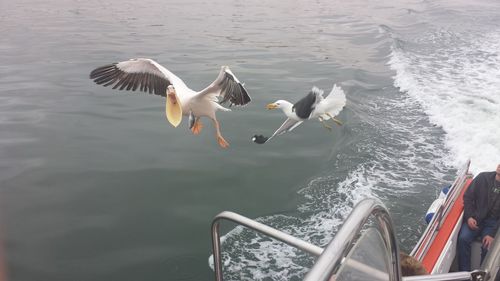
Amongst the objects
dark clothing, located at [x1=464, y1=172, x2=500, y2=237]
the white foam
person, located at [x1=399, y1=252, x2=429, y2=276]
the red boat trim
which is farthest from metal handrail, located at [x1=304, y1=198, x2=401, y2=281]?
the white foam

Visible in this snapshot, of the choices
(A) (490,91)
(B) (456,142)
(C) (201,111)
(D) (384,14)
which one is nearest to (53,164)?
(C) (201,111)

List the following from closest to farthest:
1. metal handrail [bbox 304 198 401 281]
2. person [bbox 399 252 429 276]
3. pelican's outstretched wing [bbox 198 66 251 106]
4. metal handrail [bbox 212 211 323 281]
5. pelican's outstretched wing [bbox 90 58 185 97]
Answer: metal handrail [bbox 304 198 401 281], metal handrail [bbox 212 211 323 281], person [bbox 399 252 429 276], pelican's outstretched wing [bbox 198 66 251 106], pelican's outstretched wing [bbox 90 58 185 97]

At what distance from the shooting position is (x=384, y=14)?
70.3ft

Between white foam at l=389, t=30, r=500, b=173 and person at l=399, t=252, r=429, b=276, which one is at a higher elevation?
person at l=399, t=252, r=429, b=276

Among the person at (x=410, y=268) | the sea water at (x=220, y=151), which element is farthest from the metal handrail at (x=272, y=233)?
the sea water at (x=220, y=151)

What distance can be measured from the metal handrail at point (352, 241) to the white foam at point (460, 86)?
622 centimetres

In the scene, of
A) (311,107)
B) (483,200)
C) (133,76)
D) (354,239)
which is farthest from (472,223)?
(133,76)

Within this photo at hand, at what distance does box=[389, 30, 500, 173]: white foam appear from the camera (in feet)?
24.1

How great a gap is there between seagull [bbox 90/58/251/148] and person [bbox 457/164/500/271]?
2.35 m

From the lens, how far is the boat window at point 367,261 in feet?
3.74

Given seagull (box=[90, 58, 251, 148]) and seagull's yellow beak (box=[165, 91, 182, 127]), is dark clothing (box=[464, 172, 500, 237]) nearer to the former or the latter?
seagull (box=[90, 58, 251, 148])

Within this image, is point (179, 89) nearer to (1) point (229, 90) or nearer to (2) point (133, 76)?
(1) point (229, 90)

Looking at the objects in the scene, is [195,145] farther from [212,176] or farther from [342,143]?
[342,143]

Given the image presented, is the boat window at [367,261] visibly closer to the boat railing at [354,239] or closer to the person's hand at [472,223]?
the boat railing at [354,239]
